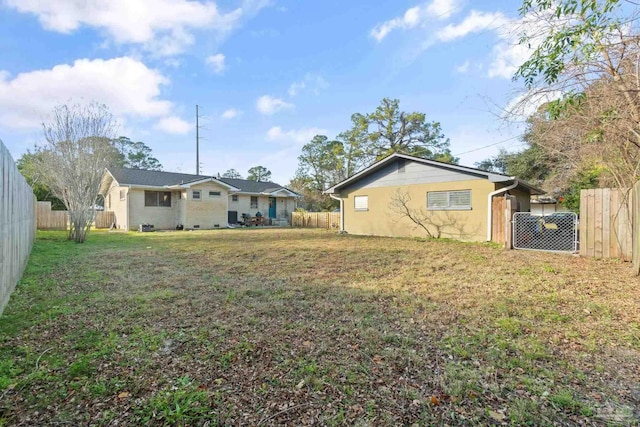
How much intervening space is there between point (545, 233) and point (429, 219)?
3768mm

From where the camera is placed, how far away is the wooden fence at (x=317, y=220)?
1986cm

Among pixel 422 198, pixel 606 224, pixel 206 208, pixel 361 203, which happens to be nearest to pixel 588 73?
pixel 606 224

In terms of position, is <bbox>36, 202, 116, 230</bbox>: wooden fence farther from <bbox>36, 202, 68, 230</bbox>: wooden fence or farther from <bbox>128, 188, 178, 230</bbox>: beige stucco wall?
<bbox>128, 188, 178, 230</bbox>: beige stucco wall

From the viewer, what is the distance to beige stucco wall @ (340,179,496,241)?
1073cm

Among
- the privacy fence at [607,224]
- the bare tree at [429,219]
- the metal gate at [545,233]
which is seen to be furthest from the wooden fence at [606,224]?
the bare tree at [429,219]

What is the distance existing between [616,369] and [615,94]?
529cm

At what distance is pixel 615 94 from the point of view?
5.46 metres

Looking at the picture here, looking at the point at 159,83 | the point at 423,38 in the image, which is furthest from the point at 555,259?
the point at 159,83

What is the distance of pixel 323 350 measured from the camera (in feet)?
9.20

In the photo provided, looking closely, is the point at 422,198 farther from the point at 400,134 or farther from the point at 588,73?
the point at 400,134

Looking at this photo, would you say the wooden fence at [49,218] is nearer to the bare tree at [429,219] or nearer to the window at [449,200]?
the bare tree at [429,219]

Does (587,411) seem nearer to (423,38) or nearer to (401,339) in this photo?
(401,339)

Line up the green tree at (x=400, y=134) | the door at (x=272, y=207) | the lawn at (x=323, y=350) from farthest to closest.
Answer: the green tree at (x=400, y=134), the door at (x=272, y=207), the lawn at (x=323, y=350)

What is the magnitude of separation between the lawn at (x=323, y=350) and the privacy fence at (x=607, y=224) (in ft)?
5.49
